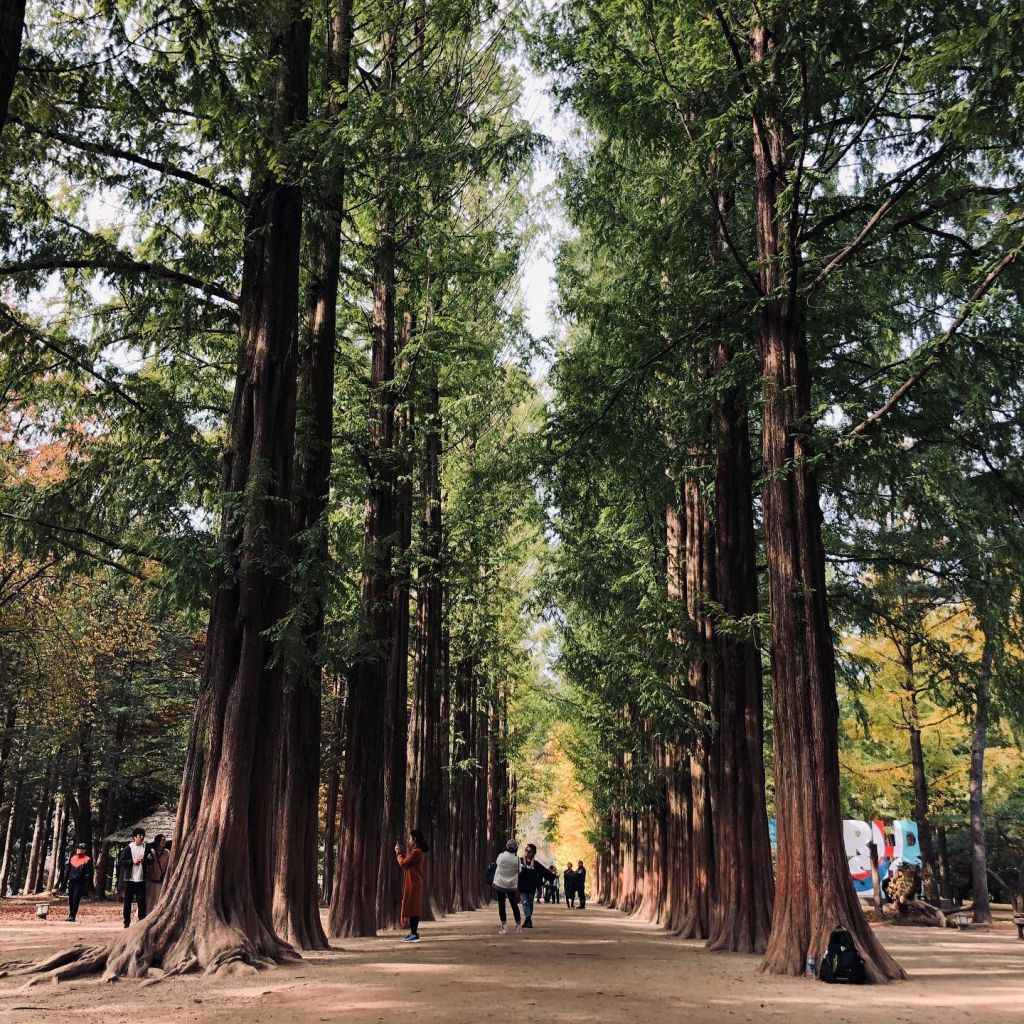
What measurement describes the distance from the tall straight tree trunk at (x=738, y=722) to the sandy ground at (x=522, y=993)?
1.28m

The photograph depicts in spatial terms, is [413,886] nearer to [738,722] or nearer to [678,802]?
[738,722]

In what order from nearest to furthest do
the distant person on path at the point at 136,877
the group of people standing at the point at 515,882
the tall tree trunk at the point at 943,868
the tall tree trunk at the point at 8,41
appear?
the tall tree trunk at the point at 8,41, the distant person on path at the point at 136,877, the group of people standing at the point at 515,882, the tall tree trunk at the point at 943,868

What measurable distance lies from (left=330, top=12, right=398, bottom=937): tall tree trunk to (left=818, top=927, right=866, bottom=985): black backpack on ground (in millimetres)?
7090

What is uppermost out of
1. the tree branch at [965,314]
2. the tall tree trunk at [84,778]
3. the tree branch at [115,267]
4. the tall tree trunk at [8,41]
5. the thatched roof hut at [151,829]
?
the tree branch at [115,267]

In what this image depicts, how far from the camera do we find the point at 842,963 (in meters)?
9.16

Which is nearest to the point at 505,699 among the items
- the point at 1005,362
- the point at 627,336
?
the point at 627,336

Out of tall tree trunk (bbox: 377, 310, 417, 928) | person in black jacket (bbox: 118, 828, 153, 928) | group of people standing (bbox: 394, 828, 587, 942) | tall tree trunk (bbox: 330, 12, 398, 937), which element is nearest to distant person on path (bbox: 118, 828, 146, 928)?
person in black jacket (bbox: 118, 828, 153, 928)

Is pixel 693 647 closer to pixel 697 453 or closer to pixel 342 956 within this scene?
pixel 697 453

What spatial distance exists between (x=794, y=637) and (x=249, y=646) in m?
6.10

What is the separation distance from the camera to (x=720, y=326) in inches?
530

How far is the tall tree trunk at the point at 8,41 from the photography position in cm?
447

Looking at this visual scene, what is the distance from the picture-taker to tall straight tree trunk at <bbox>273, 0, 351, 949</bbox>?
11820mm

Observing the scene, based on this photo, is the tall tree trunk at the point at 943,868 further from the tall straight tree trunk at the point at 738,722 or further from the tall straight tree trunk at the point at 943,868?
the tall straight tree trunk at the point at 738,722

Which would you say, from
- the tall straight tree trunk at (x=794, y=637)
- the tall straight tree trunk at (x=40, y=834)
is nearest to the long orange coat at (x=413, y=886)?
the tall straight tree trunk at (x=794, y=637)
